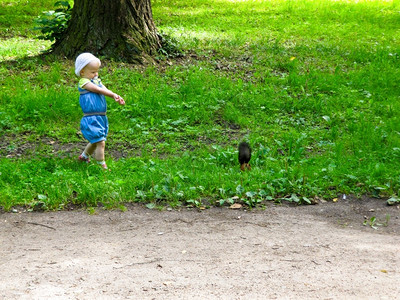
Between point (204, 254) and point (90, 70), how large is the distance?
9.12ft

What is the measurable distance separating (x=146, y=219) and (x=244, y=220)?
3.01ft

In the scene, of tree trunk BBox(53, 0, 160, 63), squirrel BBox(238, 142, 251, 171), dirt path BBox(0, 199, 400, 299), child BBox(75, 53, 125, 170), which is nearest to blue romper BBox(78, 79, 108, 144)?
child BBox(75, 53, 125, 170)

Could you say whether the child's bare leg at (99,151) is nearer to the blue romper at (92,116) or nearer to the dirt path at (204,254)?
the blue romper at (92,116)

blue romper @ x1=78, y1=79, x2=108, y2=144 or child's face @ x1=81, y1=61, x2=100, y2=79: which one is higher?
child's face @ x1=81, y1=61, x2=100, y2=79

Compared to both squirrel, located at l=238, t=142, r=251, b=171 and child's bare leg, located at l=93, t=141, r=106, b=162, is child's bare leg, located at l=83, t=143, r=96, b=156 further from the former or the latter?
squirrel, located at l=238, t=142, r=251, b=171

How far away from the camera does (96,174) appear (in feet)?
18.8

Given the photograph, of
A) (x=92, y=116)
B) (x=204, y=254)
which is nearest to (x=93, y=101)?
(x=92, y=116)

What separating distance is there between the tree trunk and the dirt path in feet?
16.1

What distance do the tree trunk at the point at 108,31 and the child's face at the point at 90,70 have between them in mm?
3479

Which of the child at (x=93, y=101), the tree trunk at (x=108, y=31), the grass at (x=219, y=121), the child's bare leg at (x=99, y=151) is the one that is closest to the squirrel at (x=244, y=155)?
the grass at (x=219, y=121)

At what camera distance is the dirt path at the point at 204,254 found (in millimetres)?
3531

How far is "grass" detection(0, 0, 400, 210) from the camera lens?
5430 millimetres

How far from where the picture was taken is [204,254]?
410 cm

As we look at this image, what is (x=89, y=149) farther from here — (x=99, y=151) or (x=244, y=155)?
(x=244, y=155)
